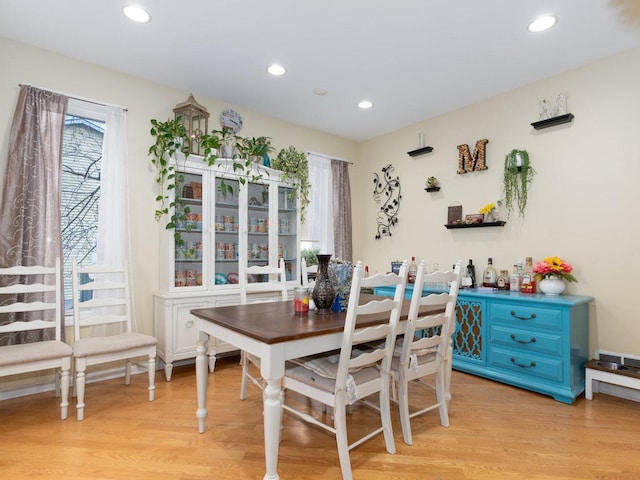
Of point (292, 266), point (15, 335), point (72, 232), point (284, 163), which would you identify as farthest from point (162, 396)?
point (284, 163)

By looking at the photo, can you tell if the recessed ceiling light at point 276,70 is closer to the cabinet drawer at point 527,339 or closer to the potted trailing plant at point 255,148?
the potted trailing plant at point 255,148

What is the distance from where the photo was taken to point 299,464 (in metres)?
1.93

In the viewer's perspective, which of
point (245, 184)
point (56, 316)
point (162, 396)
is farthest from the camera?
point (245, 184)

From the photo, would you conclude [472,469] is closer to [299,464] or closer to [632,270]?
[299,464]

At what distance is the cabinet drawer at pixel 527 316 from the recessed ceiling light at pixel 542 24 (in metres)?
2.06

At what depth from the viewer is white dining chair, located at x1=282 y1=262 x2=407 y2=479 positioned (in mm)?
1760

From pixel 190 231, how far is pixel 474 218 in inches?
113

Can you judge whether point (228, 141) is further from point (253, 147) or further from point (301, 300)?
point (301, 300)

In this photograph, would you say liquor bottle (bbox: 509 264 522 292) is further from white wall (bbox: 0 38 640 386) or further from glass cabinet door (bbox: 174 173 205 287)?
glass cabinet door (bbox: 174 173 205 287)

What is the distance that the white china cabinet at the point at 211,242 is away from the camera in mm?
3287

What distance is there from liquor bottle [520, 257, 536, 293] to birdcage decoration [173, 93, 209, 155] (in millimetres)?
3276

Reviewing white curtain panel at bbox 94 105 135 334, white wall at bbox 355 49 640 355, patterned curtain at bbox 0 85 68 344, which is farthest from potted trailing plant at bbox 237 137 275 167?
white wall at bbox 355 49 640 355

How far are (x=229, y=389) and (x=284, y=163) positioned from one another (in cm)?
245

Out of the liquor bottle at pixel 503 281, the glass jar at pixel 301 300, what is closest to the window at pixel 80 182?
the glass jar at pixel 301 300
